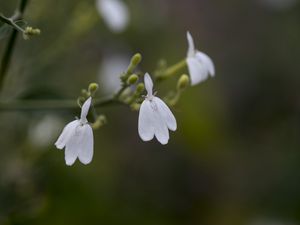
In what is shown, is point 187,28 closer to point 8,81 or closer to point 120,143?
point 120,143

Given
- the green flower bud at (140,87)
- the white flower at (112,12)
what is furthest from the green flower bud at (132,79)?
the white flower at (112,12)

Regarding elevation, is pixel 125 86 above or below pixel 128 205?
above

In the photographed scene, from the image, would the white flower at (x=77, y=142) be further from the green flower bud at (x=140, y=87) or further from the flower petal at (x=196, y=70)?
the flower petal at (x=196, y=70)

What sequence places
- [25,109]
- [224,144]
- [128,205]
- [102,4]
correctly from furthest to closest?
1. [224,144]
2. [128,205]
3. [102,4]
4. [25,109]

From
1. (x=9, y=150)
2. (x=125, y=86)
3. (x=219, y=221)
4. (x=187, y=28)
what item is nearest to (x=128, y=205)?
(x=219, y=221)

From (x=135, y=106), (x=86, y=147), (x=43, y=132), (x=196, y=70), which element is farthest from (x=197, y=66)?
(x=43, y=132)

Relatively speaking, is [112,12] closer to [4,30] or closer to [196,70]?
[196,70]

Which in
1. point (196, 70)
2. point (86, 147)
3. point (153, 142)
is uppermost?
point (153, 142)
